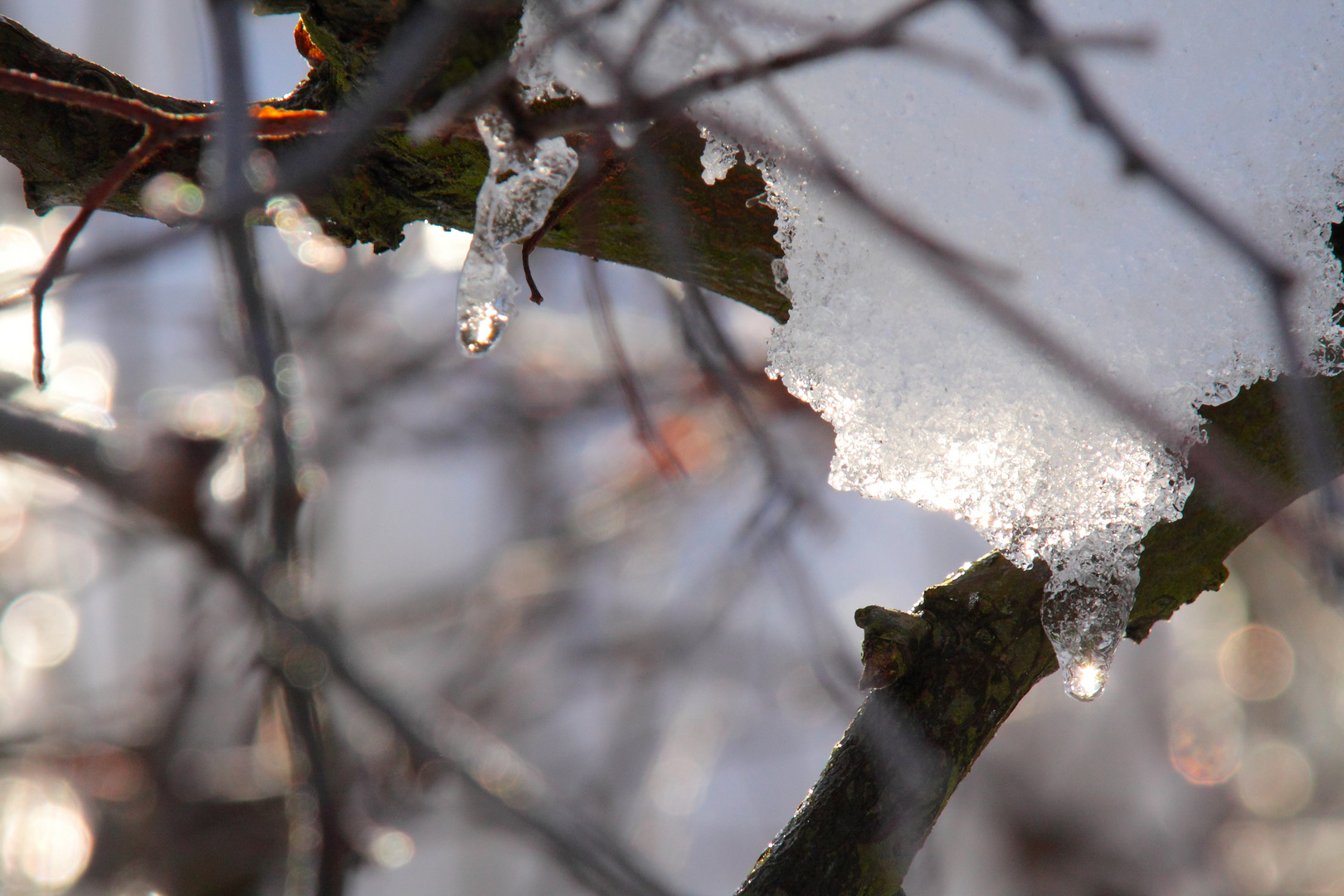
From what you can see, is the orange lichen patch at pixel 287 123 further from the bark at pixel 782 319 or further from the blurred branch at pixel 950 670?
the blurred branch at pixel 950 670

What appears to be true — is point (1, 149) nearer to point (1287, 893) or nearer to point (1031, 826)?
point (1031, 826)

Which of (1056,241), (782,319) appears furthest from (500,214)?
(1056,241)

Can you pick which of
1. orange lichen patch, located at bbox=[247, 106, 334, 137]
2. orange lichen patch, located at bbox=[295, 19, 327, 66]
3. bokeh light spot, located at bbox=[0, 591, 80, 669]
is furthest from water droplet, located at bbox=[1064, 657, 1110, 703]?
bokeh light spot, located at bbox=[0, 591, 80, 669]

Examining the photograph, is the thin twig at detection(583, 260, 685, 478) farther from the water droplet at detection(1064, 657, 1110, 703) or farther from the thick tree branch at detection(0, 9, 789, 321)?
the water droplet at detection(1064, 657, 1110, 703)

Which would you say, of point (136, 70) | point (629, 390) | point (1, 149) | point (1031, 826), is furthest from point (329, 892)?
point (1031, 826)

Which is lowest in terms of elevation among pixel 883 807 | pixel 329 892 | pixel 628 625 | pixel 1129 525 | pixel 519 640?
pixel 329 892

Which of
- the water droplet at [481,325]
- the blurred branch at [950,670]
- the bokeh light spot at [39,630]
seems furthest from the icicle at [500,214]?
the bokeh light spot at [39,630]

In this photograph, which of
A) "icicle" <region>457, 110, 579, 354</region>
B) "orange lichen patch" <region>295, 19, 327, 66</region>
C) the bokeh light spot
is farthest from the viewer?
the bokeh light spot
